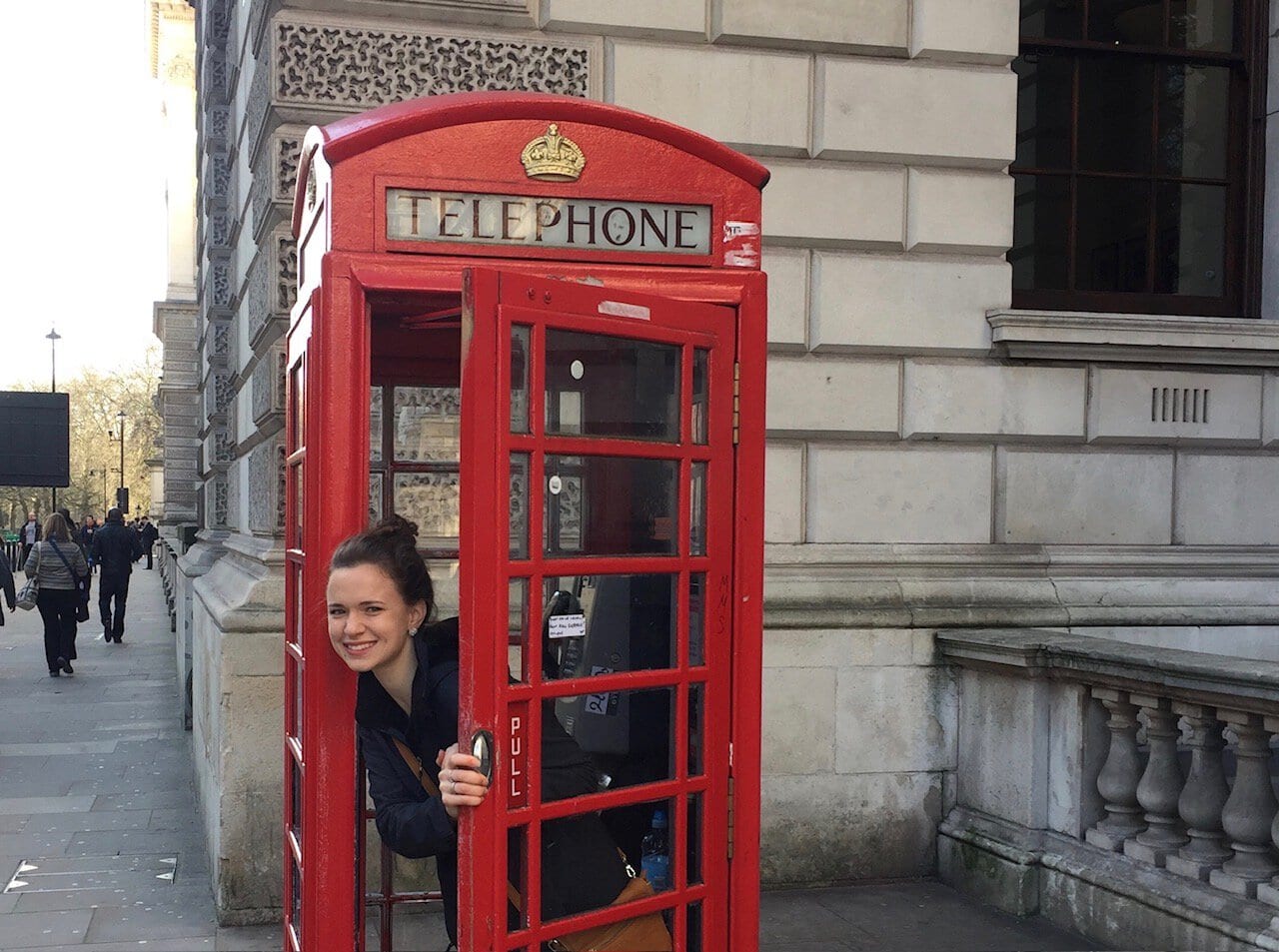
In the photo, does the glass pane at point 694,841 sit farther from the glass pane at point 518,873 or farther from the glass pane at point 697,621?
the glass pane at point 518,873

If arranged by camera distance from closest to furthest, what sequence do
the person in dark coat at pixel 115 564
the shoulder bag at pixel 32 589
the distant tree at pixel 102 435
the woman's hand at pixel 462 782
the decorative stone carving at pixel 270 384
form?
the woman's hand at pixel 462 782
the decorative stone carving at pixel 270 384
the shoulder bag at pixel 32 589
the person in dark coat at pixel 115 564
the distant tree at pixel 102 435

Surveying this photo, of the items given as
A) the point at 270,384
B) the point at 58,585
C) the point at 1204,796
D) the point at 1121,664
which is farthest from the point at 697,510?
the point at 58,585

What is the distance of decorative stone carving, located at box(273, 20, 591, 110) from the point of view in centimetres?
564

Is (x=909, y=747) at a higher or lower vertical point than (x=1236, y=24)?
lower

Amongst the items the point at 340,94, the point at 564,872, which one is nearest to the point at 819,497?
the point at 340,94

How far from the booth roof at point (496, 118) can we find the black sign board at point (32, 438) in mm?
18084

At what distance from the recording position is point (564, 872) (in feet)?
10.2

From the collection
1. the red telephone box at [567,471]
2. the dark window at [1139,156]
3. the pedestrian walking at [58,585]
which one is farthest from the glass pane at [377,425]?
the pedestrian walking at [58,585]

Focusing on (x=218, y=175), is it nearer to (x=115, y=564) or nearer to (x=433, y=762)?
(x=433, y=762)

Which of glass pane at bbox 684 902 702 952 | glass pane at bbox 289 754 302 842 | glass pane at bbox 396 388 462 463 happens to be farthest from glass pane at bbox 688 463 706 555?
glass pane at bbox 396 388 462 463

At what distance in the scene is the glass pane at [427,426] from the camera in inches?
189

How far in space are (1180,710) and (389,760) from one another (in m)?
3.04

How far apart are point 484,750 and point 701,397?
3.51ft

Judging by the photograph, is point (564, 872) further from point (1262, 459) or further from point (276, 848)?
point (1262, 459)
